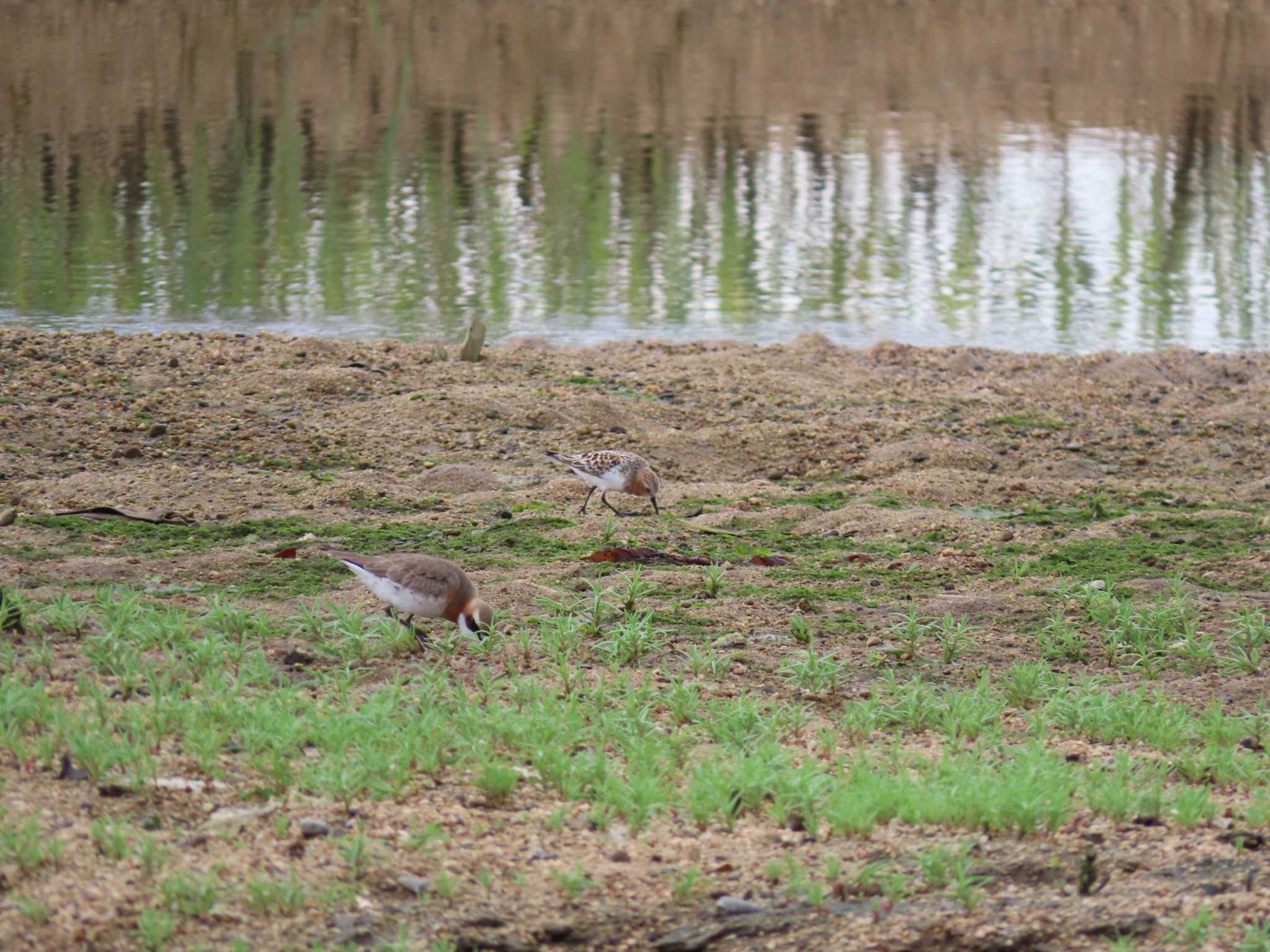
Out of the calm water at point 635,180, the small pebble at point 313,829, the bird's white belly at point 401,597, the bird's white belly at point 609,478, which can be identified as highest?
the calm water at point 635,180

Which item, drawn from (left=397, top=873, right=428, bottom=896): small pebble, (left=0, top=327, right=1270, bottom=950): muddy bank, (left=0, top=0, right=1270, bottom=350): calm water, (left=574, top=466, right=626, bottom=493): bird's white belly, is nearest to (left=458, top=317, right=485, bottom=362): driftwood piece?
(left=0, top=327, right=1270, bottom=950): muddy bank

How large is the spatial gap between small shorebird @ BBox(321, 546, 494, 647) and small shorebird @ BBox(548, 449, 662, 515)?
1813 mm

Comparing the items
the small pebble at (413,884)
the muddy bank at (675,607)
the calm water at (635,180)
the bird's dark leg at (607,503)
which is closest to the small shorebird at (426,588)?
the muddy bank at (675,607)

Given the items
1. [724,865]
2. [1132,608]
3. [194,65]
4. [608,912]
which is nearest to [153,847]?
[608,912]

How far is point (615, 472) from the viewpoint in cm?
670

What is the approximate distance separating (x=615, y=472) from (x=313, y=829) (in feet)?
10.9

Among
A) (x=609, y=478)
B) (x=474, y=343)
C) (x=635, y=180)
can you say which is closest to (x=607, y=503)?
(x=609, y=478)

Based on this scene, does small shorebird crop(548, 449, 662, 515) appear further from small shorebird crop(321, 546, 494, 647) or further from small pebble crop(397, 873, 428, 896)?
small pebble crop(397, 873, 428, 896)

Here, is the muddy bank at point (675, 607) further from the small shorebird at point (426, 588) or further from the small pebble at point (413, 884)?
the small shorebird at point (426, 588)

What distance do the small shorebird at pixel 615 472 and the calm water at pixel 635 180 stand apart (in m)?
4.25

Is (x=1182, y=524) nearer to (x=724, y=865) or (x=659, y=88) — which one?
(x=724, y=865)

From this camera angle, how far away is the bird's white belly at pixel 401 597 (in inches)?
189

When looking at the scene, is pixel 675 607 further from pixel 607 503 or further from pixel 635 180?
pixel 635 180

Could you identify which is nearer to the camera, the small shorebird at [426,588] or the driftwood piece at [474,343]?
the small shorebird at [426,588]
